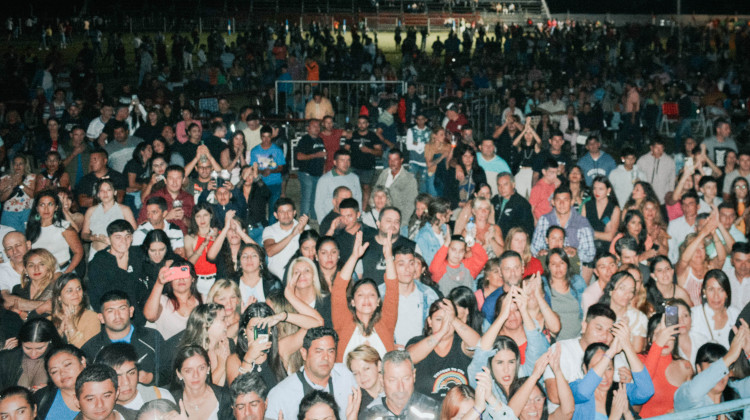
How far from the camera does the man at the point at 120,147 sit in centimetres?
975

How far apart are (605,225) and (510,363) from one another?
3786mm

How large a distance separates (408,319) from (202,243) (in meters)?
2.11

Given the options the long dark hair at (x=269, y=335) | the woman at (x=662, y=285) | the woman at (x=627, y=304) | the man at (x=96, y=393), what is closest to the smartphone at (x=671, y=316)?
the woman at (x=627, y=304)

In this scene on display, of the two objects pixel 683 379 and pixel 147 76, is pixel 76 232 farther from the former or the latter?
pixel 147 76

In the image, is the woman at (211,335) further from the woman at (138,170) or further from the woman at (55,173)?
the woman at (55,173)

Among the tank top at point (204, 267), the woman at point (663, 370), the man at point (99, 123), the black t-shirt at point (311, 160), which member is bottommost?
the woman at point (663, 370)

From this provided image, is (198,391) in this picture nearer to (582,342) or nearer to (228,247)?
(228,247)

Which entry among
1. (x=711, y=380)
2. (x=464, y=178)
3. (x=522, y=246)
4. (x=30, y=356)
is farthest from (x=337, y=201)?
(x=711, y=380)

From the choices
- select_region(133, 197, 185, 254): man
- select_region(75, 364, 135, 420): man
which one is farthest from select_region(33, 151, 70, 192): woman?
select_region(75, 364, 135, 420): man

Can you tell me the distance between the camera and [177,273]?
5773 millimetres

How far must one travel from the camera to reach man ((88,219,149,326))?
6.20 metres

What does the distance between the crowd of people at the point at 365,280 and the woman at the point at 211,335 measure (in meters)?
0.01

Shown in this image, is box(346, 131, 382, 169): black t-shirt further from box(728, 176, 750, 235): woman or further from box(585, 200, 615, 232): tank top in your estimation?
box(728, 176, 750, 235): woman

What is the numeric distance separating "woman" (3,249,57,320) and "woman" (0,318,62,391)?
85 centimetres
